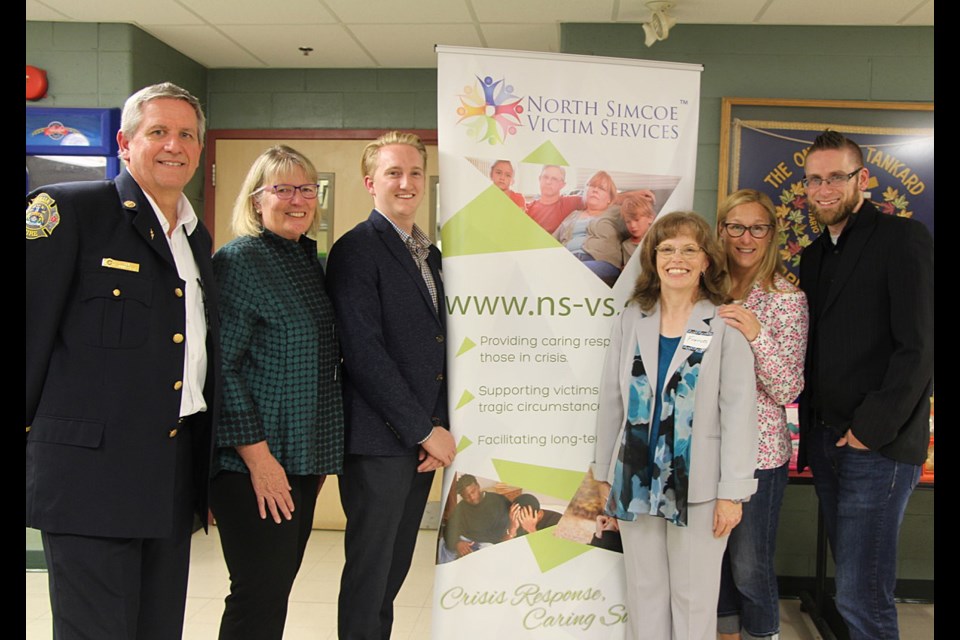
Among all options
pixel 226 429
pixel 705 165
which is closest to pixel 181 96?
pixel 226 429

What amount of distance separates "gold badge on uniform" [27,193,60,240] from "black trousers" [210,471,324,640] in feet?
2.44

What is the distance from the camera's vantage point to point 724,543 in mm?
2113

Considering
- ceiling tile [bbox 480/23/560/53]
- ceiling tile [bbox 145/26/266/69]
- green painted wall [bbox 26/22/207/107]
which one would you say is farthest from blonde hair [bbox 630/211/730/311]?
green painted wall [bbox 26/22/207/107]

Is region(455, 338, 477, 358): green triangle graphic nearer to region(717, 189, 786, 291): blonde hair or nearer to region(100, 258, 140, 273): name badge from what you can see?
region(717, 189, 786, 291): blonde hair

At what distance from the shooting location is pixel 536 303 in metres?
2.31

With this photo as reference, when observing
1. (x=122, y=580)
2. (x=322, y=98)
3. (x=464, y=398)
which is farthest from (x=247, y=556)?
(x=322, y=98)

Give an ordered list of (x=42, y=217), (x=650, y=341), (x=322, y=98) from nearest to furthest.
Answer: (x=42, y=217)
(x=650, y=341)
(x=322, y=98)

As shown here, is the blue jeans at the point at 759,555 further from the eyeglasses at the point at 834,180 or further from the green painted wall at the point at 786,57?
the green painted wall at the point at 786,57

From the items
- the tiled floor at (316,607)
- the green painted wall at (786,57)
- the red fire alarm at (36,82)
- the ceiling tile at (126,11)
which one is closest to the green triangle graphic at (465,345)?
the tiled floor at (316,607)

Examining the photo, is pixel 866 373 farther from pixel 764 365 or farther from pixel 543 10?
pixel 543 10

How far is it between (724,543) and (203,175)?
3.65 metres

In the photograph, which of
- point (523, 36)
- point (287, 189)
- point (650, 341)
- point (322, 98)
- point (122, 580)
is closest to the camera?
point (122, 580)

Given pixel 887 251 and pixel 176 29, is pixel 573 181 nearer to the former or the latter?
pixel 887 251

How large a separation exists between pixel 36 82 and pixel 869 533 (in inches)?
160
